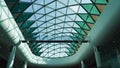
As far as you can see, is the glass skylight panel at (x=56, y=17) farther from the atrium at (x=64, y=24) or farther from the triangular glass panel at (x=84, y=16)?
the triangular glass panel at (x=84, y=16)

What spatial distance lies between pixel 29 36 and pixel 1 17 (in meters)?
15.3

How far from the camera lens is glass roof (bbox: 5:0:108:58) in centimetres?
2576

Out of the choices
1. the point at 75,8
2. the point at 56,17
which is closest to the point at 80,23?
the point at 75,8

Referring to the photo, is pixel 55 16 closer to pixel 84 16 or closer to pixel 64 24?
pixel 64 24

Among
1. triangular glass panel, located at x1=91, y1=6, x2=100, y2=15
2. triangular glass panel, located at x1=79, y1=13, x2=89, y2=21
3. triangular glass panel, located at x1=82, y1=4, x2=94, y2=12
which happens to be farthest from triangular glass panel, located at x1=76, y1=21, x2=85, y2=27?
triangular glass panel, located at x1=91, y1=6, x2=100, y2=15

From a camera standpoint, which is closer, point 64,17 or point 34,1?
point 34,1

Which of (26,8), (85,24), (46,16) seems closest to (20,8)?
(26,8)

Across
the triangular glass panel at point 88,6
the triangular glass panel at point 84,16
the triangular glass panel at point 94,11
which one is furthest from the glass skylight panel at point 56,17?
the triangular glass panel at point 94,11

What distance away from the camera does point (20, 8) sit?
1017 inches

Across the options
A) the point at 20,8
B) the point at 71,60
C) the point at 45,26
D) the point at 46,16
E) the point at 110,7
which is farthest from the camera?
the point at 71,60

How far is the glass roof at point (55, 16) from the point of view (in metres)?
25.8

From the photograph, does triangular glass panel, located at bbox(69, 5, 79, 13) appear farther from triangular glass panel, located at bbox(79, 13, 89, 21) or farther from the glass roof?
triangular glass panel, located at bbox(79, 13, 89, 21)

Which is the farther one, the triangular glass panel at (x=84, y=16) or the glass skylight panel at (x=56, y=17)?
the triangular glass panel at (x=84, y=16)

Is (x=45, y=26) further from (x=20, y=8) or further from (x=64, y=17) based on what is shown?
(x=20, y=8)
